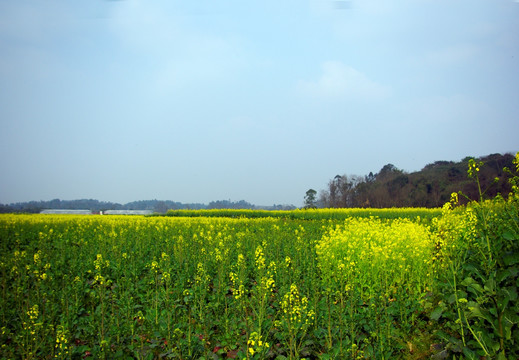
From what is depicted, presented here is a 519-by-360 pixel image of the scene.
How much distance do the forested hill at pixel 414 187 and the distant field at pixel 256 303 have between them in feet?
88.0

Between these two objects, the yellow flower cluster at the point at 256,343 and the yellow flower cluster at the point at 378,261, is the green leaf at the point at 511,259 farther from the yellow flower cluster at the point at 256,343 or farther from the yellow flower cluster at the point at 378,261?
the yellow flower cluster at the point at 378,261

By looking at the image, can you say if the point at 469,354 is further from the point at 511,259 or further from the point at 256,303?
the point at 256,303

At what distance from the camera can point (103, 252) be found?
352 inches

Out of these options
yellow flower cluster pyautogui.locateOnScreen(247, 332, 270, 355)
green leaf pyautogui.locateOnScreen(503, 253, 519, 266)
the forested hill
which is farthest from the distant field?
the forested hill

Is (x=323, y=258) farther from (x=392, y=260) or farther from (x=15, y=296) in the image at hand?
(x=15, y=296)

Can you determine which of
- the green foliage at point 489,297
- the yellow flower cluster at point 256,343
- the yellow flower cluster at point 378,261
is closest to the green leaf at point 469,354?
the green foliage at point 489,297

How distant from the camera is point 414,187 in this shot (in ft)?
142

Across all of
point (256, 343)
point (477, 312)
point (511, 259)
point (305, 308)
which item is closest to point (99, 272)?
point (256, 343)

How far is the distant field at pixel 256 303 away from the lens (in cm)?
398

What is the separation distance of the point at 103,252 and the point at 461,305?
8287mm

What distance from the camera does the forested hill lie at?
33.5m

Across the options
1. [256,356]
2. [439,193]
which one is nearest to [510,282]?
[256,356]

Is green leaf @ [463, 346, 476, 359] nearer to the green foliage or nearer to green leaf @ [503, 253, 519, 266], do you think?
the green foliage

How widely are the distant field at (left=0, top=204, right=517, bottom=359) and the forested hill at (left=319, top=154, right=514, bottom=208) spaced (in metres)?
26.8
